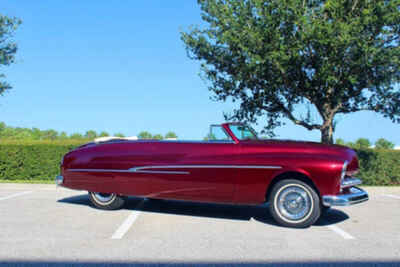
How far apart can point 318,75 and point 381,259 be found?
27.5 feet

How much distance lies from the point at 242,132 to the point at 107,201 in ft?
9.77

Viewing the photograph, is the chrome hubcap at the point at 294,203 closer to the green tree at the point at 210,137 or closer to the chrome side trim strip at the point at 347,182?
the chrome side trim strip at the point at 347,182

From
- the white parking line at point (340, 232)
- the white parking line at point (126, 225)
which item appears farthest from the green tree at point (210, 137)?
the white parking line at point (340, 232)

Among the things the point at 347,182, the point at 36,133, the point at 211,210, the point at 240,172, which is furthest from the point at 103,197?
the point at 36,133

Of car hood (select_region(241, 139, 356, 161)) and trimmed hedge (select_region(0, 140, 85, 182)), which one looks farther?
trimmed hedge (select_region(0, 140, 85, 182))

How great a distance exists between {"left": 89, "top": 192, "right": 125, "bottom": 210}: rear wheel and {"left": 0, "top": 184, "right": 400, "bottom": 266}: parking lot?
155mm

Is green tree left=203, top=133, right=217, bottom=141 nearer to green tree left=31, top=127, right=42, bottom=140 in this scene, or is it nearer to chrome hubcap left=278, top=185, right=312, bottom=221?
chrome hubcap left=278, top=185, right=312, bottom=221

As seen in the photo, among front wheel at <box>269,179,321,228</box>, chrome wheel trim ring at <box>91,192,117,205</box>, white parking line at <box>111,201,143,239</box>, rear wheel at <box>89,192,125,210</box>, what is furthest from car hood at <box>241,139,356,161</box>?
chrome wheel trim ring at <box>91,192,117,205</box>

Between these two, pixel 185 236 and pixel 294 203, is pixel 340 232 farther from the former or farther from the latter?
pixel 185 236

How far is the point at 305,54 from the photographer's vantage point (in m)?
12.8

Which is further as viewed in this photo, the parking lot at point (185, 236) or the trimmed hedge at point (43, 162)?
the trimmed hedge at point (43, 162)

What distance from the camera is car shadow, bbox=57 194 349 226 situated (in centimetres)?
720

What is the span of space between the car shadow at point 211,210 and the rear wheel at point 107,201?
1.19 ft

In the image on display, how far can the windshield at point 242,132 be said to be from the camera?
686 cm
